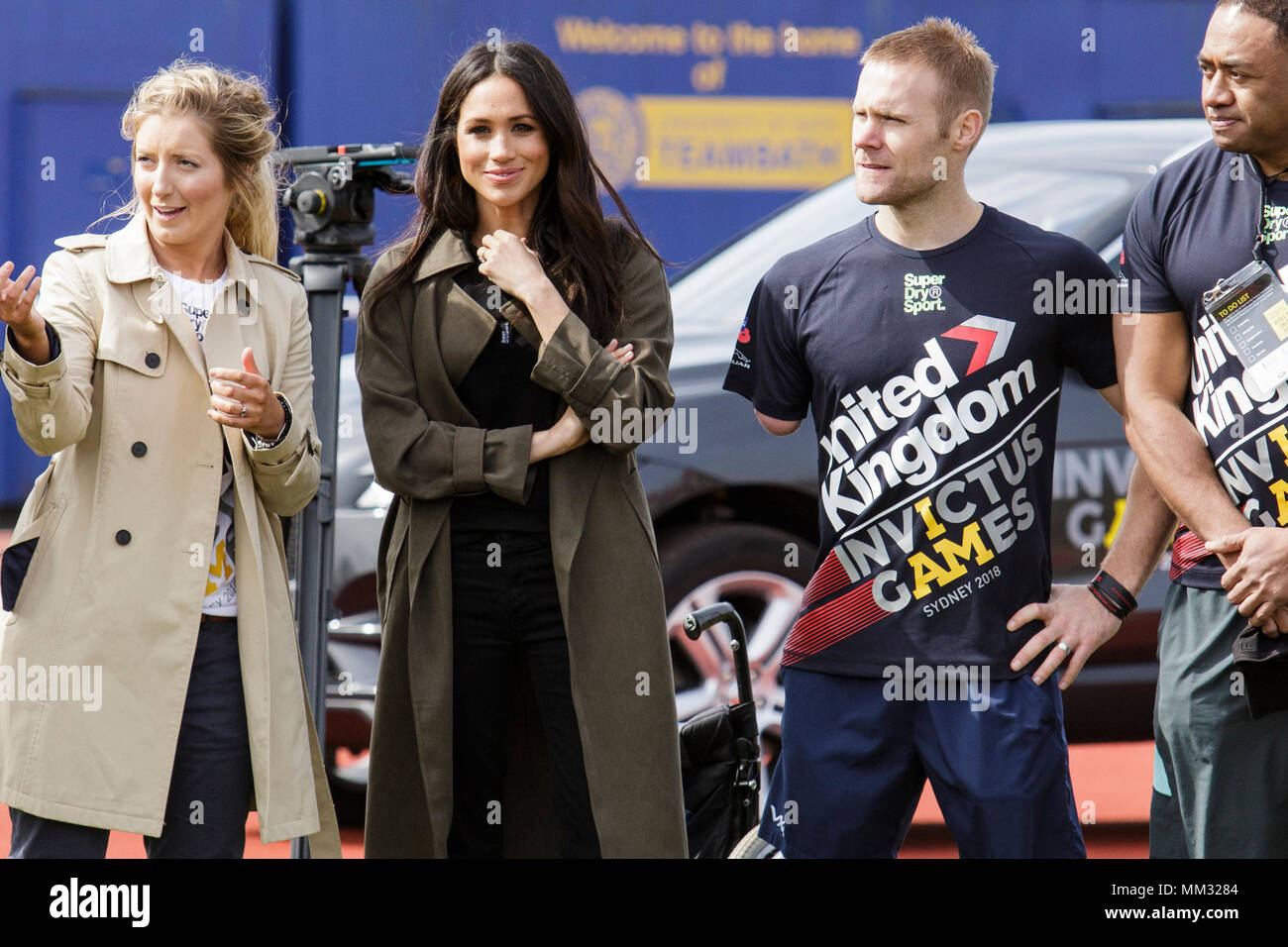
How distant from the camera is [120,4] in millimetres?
8578

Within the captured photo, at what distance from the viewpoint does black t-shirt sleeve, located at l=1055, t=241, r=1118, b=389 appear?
324 cm

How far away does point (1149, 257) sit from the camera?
325cm

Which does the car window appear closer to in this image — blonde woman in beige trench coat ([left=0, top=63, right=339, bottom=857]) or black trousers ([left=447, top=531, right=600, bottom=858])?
black trousers ([left=447, top=531, right=600, bottom=858])

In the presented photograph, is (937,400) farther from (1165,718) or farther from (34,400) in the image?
(34,400)

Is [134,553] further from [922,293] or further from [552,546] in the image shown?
[922,293]

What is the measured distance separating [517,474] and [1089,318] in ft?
3.97

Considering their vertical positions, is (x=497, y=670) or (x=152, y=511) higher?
(x=152, y=511)

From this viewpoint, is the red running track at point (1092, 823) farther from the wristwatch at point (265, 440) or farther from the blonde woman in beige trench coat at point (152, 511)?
the wristwatch at point (265, 440)

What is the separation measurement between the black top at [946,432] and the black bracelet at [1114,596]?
12 cm

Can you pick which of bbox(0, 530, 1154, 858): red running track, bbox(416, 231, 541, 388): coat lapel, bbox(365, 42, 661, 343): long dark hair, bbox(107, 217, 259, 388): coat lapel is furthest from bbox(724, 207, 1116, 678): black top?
bbox(0, 530, 1154, 858): red running track

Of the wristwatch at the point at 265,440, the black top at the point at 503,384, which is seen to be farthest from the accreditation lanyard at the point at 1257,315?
the wristwatch at the point at 265,440

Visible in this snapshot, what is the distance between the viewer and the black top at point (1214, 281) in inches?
123

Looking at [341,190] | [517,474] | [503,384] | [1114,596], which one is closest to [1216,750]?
[1114,596]

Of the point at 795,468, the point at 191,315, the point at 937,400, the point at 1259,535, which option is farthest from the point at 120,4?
the point at 1259,535
